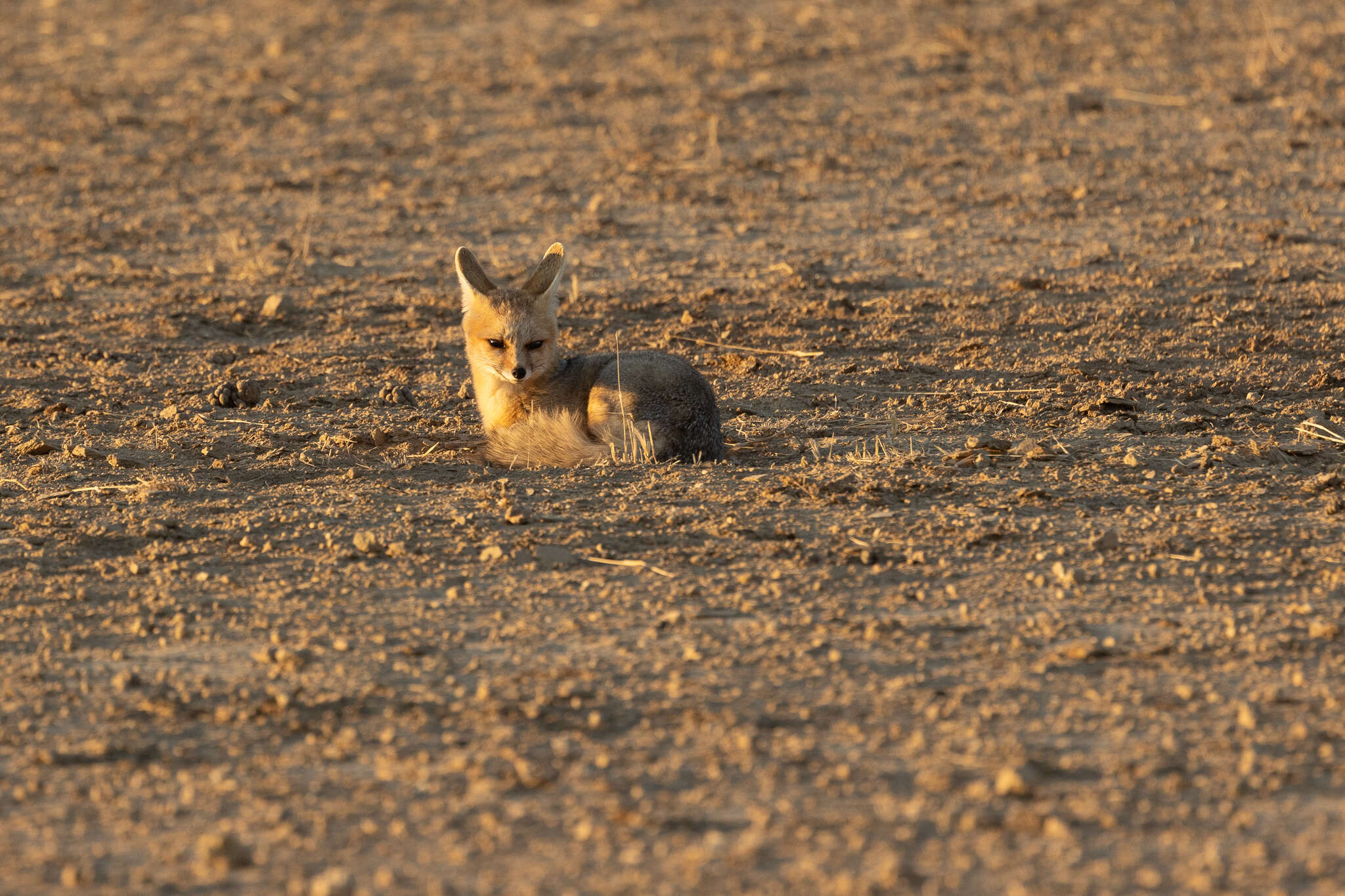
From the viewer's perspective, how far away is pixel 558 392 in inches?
267

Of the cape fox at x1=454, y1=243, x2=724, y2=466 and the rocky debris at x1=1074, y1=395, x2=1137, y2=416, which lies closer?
the cape fox at x1=454, y1=243, x2=724, y2=466

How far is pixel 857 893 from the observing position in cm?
319

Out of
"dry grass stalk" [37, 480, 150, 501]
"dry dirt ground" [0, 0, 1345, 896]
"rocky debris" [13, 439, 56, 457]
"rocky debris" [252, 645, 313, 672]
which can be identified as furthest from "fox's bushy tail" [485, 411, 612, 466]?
"rocky debris" [252, 645, 313, 672]

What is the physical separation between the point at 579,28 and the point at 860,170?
509cm

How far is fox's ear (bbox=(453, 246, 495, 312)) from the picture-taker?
23.0 ft

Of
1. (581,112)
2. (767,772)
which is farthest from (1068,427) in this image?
(581,112)

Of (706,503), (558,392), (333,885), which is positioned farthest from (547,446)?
(333,885)

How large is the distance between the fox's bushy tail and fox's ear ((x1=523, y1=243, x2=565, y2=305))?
0.71 meters

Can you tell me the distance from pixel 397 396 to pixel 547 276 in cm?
104

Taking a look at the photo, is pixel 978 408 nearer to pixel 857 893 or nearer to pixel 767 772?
pixel 767 772

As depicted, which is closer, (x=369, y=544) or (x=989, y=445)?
Answer: (x=369, y=544)

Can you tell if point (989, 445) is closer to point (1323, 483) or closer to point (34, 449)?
point (1323, 483)

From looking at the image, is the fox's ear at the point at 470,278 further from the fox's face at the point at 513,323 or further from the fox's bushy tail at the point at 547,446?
the fox's bushy tail at the point at 547,446

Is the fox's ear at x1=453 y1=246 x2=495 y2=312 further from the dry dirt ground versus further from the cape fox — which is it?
the dry dirt ground
